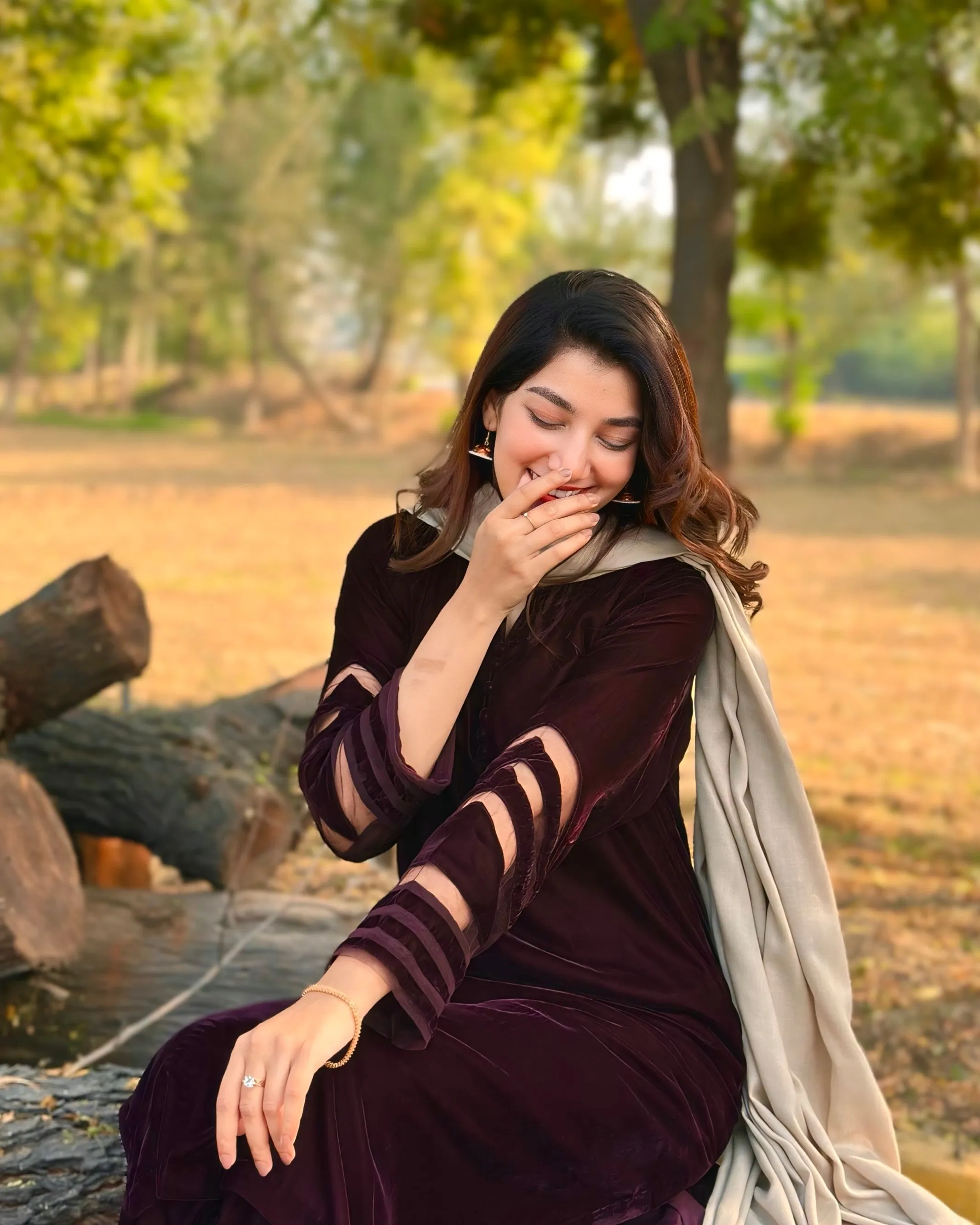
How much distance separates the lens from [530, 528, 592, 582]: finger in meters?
2.09

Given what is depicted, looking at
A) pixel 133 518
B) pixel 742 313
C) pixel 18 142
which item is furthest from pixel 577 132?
pixel 742 313

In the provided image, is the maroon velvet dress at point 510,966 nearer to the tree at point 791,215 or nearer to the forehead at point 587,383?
the forehead at point 587,383

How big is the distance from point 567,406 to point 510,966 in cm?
82

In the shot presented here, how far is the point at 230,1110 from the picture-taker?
1731mm

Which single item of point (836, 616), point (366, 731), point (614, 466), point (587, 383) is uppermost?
point (587, 383)

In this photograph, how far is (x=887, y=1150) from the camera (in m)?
2.32

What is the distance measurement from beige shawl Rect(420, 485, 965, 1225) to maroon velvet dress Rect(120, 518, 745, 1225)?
0.04 meters

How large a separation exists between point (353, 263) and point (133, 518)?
83.1 ft

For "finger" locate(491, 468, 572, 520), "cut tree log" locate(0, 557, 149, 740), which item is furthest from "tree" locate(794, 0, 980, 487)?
"finger" locate(491, 468, 572, 520)

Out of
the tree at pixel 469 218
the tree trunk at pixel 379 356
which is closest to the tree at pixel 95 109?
the tree at pixel 469 218

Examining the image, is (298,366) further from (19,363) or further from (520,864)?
(520,864)

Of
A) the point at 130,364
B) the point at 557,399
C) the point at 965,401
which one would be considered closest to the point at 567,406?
the point at 557,399

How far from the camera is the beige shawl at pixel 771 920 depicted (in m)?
2.23

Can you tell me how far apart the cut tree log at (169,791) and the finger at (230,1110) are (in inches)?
107
